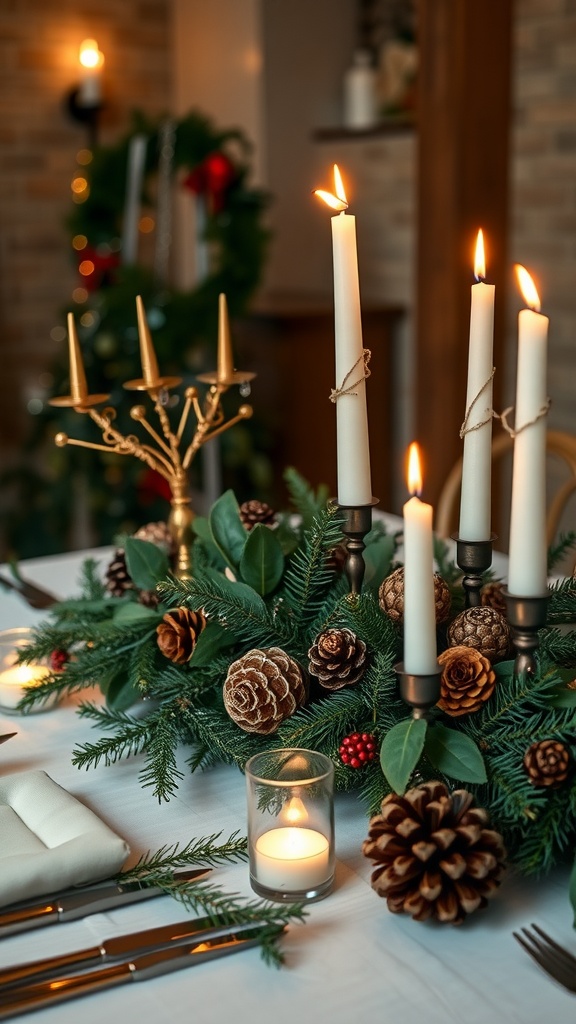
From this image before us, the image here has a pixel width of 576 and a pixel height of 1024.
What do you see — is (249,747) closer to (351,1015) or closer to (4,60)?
(351,1015)

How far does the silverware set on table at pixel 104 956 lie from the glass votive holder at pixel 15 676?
1.19ft

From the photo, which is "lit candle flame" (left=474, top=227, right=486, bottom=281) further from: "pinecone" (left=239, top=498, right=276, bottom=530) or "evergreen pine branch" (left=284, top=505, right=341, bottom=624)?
"pinecone" (left=239, top=498, right=276, bottom=530)

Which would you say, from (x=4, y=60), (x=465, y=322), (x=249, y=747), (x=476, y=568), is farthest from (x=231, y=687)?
(x=4, y=60)

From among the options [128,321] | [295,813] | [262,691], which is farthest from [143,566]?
[128,321]

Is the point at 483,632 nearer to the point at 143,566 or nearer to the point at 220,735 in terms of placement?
the point at 220,735

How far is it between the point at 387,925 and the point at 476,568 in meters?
0.29

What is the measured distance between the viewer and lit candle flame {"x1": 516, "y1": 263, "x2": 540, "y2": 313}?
74 centimetres

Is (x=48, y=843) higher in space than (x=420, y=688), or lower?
lower

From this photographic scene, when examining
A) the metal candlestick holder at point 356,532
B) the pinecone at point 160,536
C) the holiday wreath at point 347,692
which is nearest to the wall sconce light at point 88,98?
the pinecone at point 160,536

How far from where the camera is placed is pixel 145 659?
999 mm

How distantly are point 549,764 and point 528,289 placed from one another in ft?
1.05

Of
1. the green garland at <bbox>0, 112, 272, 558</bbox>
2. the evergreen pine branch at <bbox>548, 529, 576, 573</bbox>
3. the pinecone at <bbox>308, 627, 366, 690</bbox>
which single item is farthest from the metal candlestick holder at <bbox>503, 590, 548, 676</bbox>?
the green garland at <bbox>0, 112, 272, 558</bbox>

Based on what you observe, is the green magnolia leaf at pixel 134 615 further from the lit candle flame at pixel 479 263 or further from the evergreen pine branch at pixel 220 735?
the lit candle flame at pixel 479 263

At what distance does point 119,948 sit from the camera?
700 millimetres
